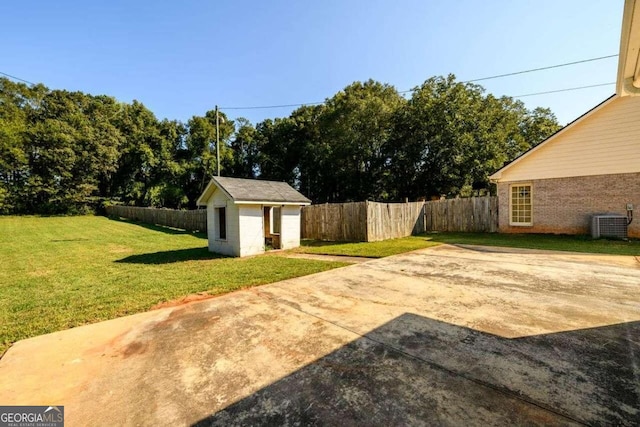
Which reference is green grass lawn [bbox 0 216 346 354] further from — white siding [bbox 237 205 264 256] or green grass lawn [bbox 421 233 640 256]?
green grass lawn [bbox 421 233 640 256]

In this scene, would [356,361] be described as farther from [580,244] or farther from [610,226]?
[610,226]

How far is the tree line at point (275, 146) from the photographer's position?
75.0ft

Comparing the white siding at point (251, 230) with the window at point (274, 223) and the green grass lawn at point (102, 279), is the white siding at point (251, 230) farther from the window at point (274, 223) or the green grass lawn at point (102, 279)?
the window at point (274, 223)

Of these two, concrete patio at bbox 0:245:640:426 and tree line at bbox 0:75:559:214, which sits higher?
tree line at bbox 0:75:559:214

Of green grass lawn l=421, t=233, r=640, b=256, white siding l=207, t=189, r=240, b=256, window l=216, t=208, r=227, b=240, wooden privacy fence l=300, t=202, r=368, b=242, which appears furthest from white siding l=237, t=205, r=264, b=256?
green grass lawn l=421, t=233, r=640, b=256

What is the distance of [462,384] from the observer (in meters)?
2.36

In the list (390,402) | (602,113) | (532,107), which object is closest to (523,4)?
(602,113)

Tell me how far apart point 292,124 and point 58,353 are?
32.3 metres

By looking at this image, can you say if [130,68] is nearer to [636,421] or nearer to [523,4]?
[523,4]

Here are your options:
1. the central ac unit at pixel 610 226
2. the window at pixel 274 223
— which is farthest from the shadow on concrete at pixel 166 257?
the central ac unit at pixel 610 226

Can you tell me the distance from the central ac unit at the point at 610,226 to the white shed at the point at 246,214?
12.0 meters

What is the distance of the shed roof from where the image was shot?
978 centimetres

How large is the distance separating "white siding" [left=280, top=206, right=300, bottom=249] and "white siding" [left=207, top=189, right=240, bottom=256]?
6.72 ft

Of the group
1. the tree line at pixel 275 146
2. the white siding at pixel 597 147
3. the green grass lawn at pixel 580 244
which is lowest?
the green grass lawn at pixel 580 244
